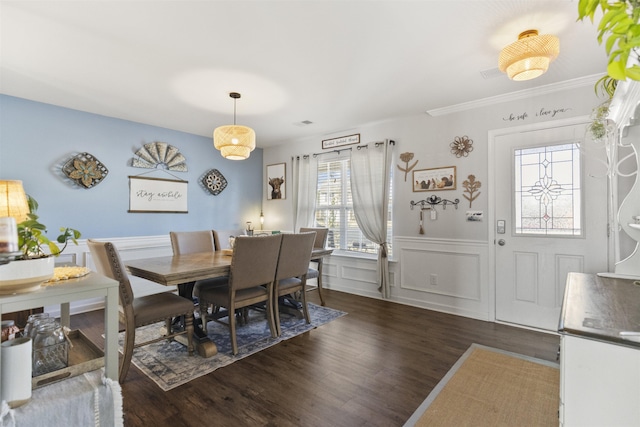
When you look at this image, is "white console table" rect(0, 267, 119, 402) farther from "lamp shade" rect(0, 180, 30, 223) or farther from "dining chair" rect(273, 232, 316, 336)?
"lamp shade" rect(0, 180, 30, 223)

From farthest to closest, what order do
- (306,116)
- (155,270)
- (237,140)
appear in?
(306,116) → (237,140) → (155,270)

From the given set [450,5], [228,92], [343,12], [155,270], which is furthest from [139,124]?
[450,5]

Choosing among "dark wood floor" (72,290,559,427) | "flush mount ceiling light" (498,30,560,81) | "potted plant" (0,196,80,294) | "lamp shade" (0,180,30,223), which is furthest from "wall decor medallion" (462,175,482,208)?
"lamp shade" (0,180,30,223)

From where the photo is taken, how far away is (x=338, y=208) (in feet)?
15.6

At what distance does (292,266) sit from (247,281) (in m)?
0.56

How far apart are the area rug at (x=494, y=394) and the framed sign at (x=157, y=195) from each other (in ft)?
13.1

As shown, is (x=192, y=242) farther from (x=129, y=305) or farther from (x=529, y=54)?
(x=529, y=54)

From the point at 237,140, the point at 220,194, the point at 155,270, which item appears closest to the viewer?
the point at 155,270

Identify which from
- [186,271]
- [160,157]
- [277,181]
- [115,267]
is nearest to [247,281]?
[186,271]

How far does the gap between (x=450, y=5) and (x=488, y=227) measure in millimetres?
2312

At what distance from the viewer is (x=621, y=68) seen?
55cm

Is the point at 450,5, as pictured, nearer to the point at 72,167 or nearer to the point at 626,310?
the point at 626,310

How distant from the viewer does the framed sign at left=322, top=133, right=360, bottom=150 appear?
4.48m

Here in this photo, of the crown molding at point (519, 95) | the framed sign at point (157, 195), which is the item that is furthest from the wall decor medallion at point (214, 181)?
the crown molding at point (519, 95)
